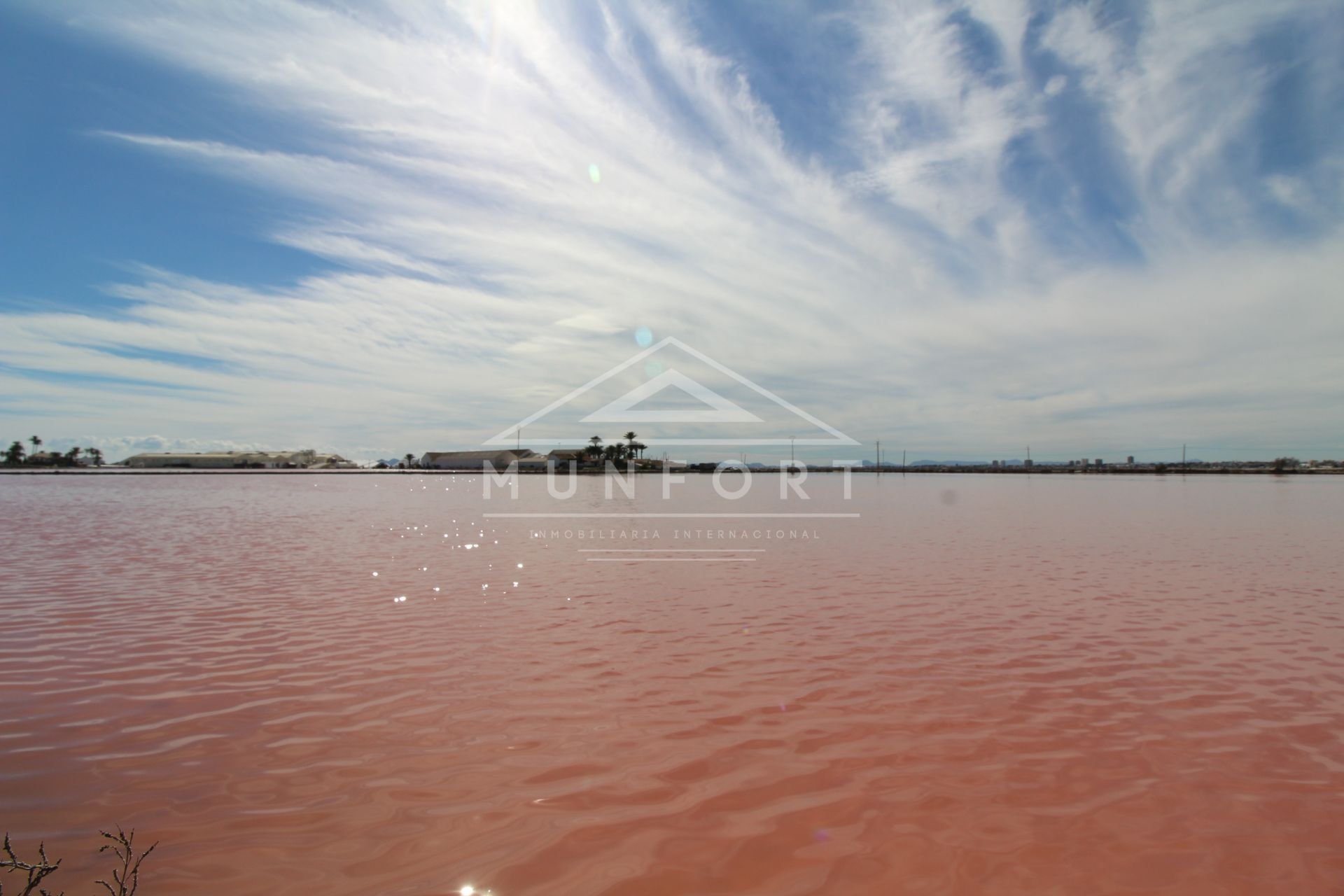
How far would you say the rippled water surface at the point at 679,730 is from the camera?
4.34 metres

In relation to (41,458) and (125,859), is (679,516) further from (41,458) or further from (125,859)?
(41,458)

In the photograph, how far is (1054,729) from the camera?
6.41 m

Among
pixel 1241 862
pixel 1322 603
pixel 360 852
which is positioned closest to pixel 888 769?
pixel 1241 862

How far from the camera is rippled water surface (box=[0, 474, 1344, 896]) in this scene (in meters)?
4.34

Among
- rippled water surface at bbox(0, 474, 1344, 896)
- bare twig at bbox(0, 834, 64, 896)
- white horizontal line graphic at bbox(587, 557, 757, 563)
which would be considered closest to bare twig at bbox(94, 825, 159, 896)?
rippled water surface at bbox(0, 474, 1344, 896)

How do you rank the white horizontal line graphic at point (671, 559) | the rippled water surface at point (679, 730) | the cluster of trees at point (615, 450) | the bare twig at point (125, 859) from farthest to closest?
1. the cluster of trees at point (615, 450)
2. the white horizontal line graphic at point (671, 559)
3. the rippled water surface at point (679, 730)
4. the bare twig at point (125, 859)

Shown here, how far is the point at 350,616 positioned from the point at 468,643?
9.28 feet

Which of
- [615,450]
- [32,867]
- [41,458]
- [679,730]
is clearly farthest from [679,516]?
[41,458]

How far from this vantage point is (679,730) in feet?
21.0

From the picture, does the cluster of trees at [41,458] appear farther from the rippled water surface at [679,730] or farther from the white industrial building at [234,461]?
the rippled water surface at [679,730]

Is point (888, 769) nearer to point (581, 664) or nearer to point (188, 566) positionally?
point (581, 664)

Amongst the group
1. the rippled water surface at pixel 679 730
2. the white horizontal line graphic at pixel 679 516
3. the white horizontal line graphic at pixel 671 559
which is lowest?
the rippled water surface at pixel 679 730

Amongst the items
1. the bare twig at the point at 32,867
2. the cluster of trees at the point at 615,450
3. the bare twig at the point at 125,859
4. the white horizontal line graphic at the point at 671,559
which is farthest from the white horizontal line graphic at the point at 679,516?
the cluster of trees at the point at 615,450

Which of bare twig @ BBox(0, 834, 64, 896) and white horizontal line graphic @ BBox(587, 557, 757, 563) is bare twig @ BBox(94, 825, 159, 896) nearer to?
bare twig @ BBox(0, 834, 64, 896)
